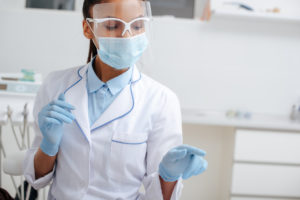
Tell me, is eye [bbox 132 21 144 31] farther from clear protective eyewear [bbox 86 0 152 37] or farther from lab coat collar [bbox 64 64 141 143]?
lab coat collar [bbox 64 64 141 143]

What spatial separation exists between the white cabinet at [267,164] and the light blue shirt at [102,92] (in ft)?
4.20

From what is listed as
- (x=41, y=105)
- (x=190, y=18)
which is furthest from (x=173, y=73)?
(x=41, y=105)

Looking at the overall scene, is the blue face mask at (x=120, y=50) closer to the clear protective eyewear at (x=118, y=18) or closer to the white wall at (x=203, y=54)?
the clear protective eyewear at (x=118, y=18)

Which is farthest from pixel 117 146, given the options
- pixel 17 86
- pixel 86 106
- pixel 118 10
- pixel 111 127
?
pixel 17 86

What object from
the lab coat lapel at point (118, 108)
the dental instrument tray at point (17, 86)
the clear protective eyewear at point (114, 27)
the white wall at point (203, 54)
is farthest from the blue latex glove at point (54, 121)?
the white wall at point (203, 54)

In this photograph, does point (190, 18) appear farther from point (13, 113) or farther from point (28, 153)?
point (28, 153)

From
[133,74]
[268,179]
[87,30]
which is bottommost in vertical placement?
[268,179]

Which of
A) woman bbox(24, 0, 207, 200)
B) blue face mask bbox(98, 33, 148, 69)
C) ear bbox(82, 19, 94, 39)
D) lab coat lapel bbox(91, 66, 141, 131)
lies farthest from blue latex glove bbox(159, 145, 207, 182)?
ear bbox(82, 19, 94, 39)

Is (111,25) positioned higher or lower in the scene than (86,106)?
higher

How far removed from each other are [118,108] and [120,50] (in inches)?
7.4

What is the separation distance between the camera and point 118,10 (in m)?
1.01

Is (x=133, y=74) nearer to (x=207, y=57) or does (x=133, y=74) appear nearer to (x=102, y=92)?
(x=102, y=92)

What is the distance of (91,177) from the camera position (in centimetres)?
107

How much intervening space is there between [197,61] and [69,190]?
1693 mm
